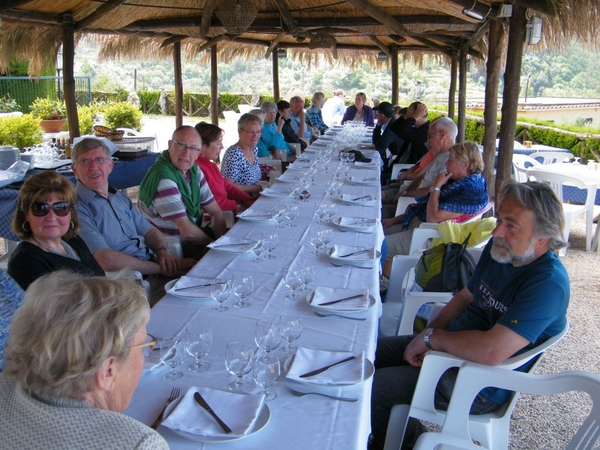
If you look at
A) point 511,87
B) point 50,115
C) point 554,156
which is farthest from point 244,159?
point 50,115

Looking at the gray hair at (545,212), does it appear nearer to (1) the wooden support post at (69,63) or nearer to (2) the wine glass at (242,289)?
(2) the wine glass at (242,289)

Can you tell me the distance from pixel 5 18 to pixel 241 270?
5.50 meters

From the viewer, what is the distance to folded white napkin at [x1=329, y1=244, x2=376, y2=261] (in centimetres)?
267

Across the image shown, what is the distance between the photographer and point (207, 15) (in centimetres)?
782

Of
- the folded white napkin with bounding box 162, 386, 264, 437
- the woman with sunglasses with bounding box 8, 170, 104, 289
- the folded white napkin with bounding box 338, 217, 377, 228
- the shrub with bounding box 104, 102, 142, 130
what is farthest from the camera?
the shrub with bounding box 104, 102, 142, 130

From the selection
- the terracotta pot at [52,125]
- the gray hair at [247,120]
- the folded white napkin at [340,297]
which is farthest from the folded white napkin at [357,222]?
the terracotta pot at [52,125]

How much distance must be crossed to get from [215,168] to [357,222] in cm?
156

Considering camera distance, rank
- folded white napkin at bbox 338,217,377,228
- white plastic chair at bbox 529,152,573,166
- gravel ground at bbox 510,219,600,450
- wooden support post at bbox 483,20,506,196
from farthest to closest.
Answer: white plastic chair at bbox 529,152,573,166, wooden support post at bbox 483,20,506,196, folded white napkin at bbox 338,217,377,228, gravel ground at bbox 510,219,600,450

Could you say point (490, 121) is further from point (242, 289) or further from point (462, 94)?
point (242, 289)

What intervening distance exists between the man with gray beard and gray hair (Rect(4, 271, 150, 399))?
1315 millimetres

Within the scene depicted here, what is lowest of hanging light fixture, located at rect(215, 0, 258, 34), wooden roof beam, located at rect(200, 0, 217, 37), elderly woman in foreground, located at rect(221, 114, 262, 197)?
elderly woman in foreground, located at rect(221, 114, 262, 197)

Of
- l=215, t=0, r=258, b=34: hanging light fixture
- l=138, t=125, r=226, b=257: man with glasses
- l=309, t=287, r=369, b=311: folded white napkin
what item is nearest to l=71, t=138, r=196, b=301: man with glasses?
l=138, t=125, r=226, b=257: man with glasses

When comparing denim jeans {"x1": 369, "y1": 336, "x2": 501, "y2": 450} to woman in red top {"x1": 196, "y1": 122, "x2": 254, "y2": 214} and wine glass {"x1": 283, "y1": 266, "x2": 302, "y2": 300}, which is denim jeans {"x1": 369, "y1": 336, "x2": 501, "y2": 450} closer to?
wine glass {"x1": 283, "y1": 266, "x2": 302, "y2": 300}

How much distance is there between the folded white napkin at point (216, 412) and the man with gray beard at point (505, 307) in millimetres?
862
